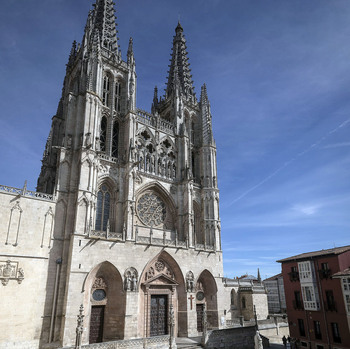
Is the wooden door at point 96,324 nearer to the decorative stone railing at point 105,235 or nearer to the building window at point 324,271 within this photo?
the decorative stone railing at point 105,235

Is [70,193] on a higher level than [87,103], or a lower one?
lower

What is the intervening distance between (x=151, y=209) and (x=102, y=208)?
4730 millimetres

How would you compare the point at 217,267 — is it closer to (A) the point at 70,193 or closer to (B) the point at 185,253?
(B) the point at 185,253

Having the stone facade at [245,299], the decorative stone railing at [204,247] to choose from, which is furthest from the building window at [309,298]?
the stone facade at [245,299]

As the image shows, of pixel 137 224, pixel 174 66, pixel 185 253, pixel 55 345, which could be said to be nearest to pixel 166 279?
pixel 185 253

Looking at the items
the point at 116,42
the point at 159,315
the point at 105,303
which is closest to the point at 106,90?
the point at 116,42

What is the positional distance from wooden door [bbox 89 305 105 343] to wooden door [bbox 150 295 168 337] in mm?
3972

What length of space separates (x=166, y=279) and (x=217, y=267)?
572 centimetres

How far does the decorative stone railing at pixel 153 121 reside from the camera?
28670 millimetres

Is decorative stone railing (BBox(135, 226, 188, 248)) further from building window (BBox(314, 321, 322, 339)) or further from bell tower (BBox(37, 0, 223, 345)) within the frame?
building window (BBox(314, 321, 322, 339))

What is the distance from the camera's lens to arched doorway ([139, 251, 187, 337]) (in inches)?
863

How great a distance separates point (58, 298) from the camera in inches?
723

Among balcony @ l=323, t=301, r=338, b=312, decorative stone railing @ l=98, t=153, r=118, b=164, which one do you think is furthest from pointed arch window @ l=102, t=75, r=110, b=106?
balcony @ l=323, t=301, r=338, b=312

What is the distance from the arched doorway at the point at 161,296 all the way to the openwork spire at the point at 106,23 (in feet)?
73.5
